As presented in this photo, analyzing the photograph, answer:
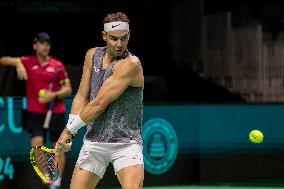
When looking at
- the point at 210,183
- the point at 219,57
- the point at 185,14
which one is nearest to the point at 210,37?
the point at 219,57


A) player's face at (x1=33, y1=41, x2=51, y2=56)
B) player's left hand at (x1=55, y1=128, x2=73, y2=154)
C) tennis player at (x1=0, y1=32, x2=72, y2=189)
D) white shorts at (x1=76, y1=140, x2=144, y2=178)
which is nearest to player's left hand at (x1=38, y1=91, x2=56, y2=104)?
tennis player at (x1=0, y1=32, x2=72, y2=189)

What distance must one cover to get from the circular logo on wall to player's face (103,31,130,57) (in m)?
5.18

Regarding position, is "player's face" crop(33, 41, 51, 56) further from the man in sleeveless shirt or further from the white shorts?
the white shorts

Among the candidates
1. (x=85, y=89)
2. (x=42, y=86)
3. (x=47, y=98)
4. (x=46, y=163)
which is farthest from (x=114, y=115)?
(x=42, y=86)

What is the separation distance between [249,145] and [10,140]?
10.9 ft

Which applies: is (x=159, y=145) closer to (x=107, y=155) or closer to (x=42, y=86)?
(x=42, y=86)

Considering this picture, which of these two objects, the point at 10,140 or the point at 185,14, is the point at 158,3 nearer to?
the point at 185,14

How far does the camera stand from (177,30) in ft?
53.7

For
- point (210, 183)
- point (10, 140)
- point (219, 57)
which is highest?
point (219, 57)

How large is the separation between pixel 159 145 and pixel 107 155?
515cm

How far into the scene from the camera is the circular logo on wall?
11438 millimetres

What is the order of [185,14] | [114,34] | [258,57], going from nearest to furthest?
[114,34] < [258,57] < [185,14]

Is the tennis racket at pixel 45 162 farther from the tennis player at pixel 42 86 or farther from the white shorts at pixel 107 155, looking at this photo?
the tennis player at pixel 42 86

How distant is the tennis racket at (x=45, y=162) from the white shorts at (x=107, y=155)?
0.23m
